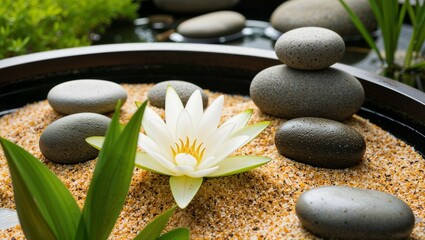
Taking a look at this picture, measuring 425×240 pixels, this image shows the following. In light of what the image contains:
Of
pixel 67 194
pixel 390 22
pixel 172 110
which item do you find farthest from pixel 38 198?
pixel 390 22

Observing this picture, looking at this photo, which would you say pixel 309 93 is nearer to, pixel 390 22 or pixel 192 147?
pixel 192 147

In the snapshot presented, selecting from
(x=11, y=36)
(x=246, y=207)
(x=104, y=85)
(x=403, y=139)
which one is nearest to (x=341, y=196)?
(x=246, y=207)

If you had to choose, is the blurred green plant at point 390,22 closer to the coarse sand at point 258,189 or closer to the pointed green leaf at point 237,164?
the coarse sand at point 258,189

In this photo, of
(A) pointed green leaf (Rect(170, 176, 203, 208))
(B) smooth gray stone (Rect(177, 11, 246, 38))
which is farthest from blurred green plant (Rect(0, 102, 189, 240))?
(B) smooth gray stone (Rect(177, 11, 246, 38))

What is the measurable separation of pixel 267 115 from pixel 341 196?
0.66 metres

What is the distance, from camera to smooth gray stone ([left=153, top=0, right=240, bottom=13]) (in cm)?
366

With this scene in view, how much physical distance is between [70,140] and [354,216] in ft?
2.87

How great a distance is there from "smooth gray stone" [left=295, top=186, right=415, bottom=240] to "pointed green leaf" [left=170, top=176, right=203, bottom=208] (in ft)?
0.86

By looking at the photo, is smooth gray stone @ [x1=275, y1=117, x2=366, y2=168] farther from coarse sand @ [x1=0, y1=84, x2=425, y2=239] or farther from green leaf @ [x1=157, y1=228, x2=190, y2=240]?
green leaf @ [x1=157, y1=228, x2=190, y2=240]

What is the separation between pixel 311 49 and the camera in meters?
1.69

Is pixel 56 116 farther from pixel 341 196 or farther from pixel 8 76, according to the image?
pixel 341 196

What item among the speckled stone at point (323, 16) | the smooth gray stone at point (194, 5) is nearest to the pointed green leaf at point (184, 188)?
the speckled stone at point (323, 16)

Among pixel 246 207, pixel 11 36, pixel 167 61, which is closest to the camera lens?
pixel 246 207

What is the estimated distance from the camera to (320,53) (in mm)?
1689
